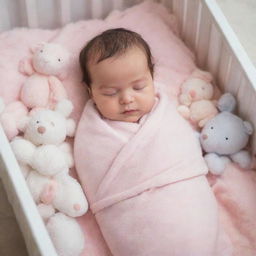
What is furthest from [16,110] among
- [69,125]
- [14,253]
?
[14,253]

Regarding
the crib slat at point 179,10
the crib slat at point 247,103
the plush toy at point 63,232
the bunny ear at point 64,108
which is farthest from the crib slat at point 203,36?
the plush toy at point 63,232

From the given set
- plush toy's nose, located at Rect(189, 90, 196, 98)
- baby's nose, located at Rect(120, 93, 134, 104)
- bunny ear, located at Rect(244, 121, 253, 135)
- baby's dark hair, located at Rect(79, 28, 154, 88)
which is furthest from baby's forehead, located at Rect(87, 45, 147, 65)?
bunny ear, located at Rect(244, 121, 253, 135)

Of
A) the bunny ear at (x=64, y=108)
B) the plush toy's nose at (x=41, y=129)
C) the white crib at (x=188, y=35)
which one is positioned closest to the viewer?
the white crib at (x=188, y=35)

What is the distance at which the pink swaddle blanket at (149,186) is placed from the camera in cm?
140

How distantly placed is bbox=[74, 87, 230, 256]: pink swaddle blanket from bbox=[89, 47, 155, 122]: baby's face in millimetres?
37

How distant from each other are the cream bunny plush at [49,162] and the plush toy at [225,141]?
1.25 ft

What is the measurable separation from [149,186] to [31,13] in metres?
0.76

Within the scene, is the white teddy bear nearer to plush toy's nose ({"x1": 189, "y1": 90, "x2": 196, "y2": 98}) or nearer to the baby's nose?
the baby's nose

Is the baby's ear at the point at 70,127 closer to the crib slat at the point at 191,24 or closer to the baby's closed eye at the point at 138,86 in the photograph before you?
the baby's closed eye at the point at 138,86

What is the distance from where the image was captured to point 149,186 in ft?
→ 4.72

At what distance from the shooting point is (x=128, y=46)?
154cm

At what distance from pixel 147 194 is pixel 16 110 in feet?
1.55

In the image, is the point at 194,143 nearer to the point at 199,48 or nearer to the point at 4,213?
the point at 199,48

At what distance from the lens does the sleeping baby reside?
4.61 ft
